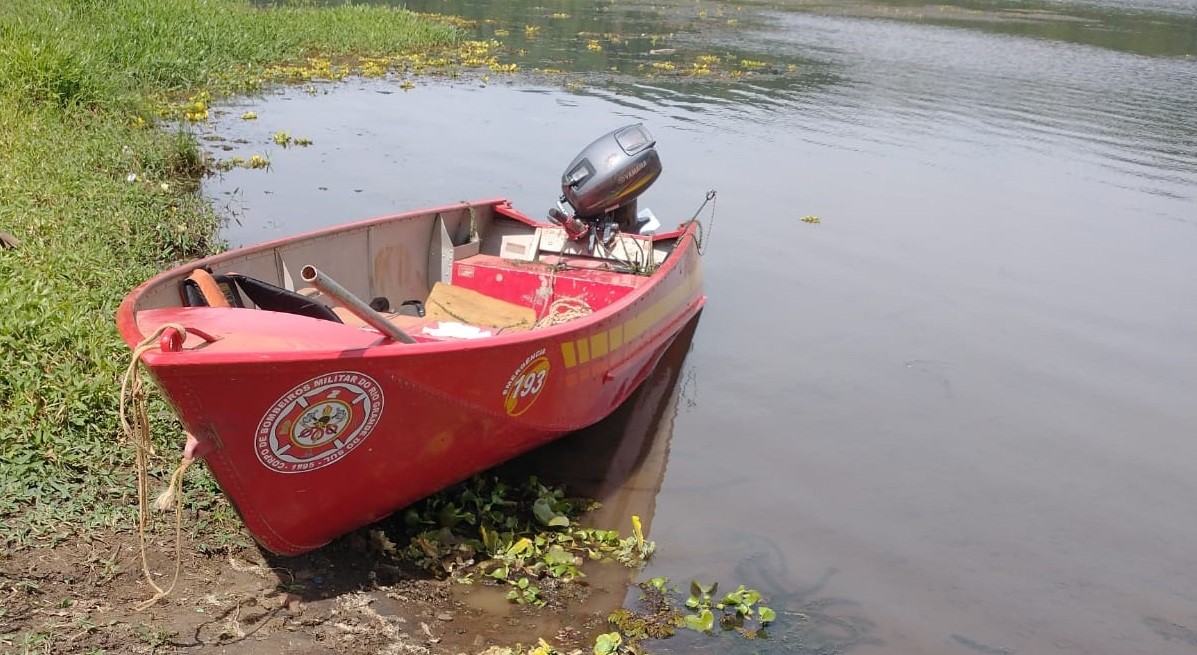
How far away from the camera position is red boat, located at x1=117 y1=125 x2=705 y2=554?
3670 millimetres

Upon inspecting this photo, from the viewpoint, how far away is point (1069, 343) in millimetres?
8180

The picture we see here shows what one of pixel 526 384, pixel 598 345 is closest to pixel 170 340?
pixel 526 384

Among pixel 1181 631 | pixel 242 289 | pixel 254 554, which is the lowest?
pixel 1181 631

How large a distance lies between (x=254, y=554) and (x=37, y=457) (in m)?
1.02

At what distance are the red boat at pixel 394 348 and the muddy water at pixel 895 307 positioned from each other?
0.93 m

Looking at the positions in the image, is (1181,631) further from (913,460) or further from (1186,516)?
(913,460)

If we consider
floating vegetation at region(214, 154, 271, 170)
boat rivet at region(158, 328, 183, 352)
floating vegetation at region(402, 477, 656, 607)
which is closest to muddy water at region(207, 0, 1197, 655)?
floating vegetation at region(214, 154, 271, 170)

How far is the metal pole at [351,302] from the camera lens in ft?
11.1

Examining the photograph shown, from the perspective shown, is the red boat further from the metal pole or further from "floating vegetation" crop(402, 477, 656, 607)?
"floating vegetation" crop(402, 477, 656, 607)

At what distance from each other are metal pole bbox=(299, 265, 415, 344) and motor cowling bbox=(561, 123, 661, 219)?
3.17m

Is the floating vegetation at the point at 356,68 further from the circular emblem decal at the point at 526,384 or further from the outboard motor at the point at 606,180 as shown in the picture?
the circular emblem decal at the point at 526,384

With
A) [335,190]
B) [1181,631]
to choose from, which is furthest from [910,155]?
[1181,631]

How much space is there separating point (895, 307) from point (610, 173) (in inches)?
123

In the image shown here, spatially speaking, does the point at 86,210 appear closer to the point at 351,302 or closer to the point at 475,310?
the point at 475,310
